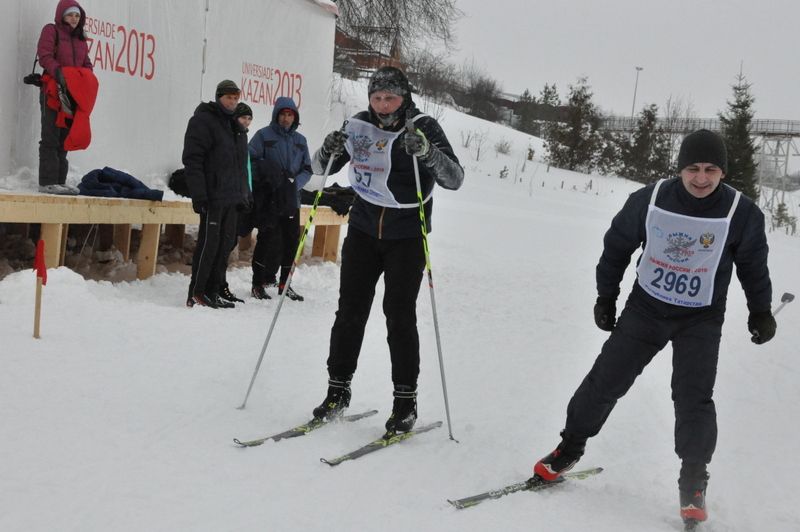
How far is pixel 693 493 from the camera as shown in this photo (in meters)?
3.50

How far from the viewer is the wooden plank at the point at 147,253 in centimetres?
734

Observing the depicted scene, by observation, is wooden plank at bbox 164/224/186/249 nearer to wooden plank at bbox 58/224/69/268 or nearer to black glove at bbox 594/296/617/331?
wooden plank at bbox 58/224/69/268

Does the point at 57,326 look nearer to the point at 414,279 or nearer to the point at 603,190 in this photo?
the point at 414,279

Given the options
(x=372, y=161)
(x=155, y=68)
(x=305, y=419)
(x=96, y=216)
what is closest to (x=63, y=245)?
(x=96, y=216)

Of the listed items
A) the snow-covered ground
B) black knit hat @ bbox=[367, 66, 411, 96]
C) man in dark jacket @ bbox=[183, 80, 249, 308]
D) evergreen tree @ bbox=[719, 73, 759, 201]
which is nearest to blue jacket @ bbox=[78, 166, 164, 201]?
the snow-covered ground

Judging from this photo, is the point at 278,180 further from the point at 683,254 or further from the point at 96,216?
the point at 683,254

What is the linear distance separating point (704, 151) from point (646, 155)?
3340cm

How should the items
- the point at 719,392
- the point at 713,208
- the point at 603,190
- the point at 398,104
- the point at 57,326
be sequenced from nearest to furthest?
the point at 713,208 < the point at 398,104 < the point at 57,326 < the point at 719,392 < the point at 603,190

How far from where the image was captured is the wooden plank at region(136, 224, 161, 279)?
7336 millimetres

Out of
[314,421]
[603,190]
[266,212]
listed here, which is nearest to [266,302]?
[266,212]

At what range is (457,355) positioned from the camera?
6.40 metres

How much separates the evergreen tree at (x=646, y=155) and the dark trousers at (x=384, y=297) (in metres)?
32.3

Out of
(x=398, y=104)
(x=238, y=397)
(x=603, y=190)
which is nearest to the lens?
(x=398, y=104)

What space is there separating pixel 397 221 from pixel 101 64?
4719mm
